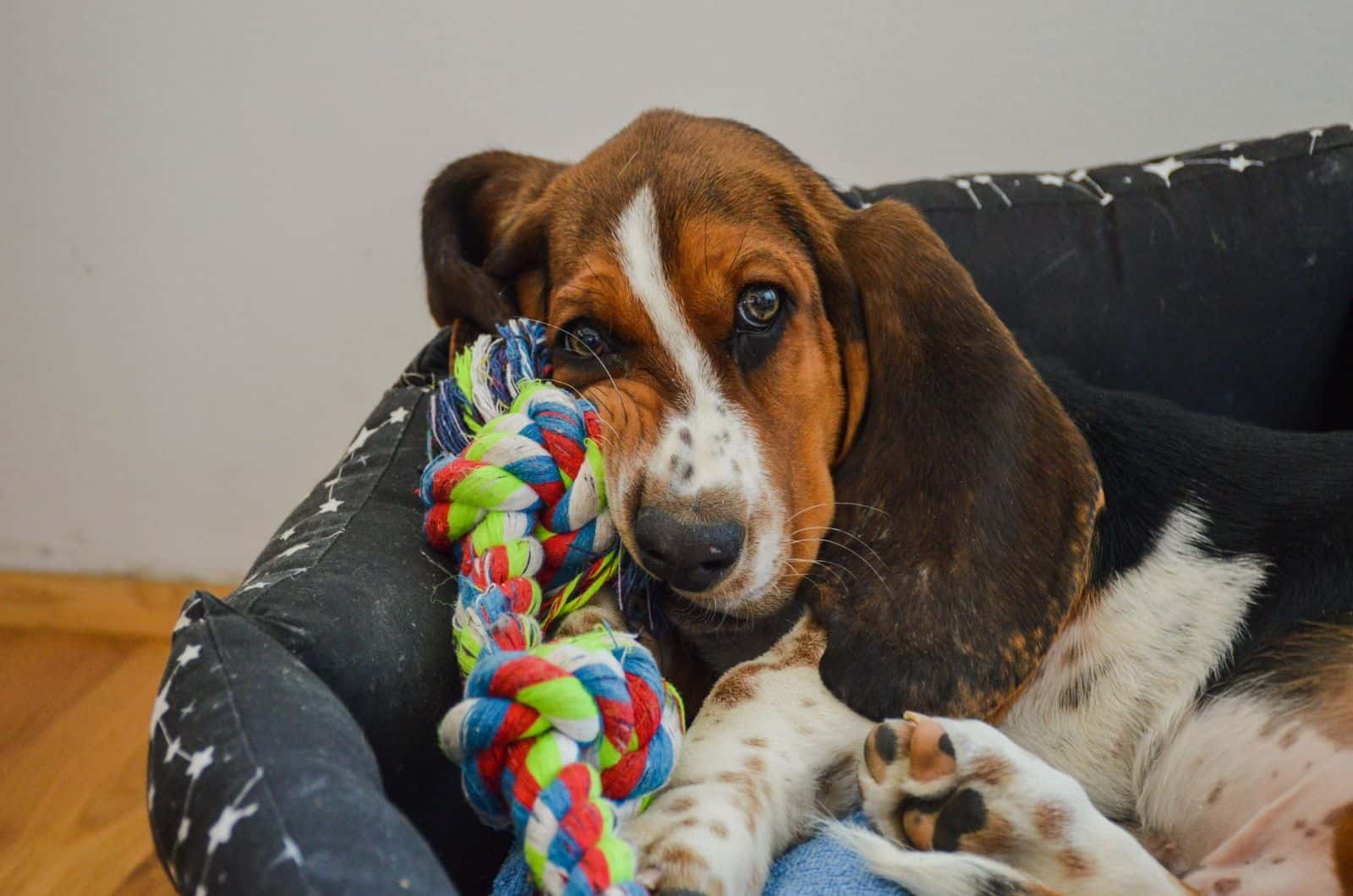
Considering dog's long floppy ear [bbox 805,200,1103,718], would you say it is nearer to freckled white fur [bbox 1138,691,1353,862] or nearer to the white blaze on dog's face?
the white blaze on dog's face

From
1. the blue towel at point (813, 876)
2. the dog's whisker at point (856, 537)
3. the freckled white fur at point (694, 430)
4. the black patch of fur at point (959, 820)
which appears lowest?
the blue towel at point (813, 876)

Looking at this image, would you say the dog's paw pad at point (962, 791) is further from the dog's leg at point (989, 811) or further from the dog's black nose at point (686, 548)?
the dog's black nose at point (686, 548)

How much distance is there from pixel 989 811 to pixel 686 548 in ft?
1.72

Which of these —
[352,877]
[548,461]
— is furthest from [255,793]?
[548,461]

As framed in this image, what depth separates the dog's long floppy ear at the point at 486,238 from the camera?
200cm

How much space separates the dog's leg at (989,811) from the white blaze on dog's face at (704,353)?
0.30 metres

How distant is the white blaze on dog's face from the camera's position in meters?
1.55

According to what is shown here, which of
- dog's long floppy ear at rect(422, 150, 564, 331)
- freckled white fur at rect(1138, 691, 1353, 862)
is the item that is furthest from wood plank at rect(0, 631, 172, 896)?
freckled white fur at rect(1138, 691, 1353, 862)

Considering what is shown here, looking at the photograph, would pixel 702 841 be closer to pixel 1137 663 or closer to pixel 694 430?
Answer: pixel 694 430

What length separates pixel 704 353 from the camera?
169 cm

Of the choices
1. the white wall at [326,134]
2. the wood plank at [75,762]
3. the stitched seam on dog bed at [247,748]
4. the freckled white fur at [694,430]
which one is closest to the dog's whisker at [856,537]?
the freckled white fur at [694,430]

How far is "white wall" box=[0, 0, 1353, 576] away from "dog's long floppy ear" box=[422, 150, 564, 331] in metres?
1.06

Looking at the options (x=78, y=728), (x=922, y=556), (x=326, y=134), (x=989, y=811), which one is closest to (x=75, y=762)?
(x=78, y=728)

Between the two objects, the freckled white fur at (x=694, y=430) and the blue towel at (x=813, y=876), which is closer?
the blue towel at (x=813, y=876)
